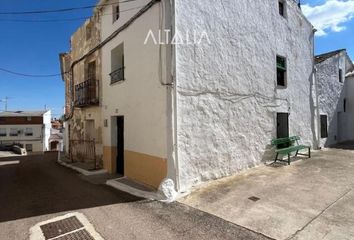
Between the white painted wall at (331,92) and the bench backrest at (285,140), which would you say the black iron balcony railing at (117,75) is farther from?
the white painted wall at (331,92)

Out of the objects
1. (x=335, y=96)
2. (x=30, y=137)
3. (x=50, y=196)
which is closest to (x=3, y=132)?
(x=30, y=137)

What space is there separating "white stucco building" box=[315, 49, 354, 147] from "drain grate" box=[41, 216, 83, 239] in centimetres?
1234

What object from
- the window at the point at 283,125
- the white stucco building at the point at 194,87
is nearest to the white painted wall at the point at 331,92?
the white stucco building at the point at 194,87

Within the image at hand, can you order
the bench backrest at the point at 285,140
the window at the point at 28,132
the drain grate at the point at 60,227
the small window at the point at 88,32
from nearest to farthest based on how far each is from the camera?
1. the drain grate at the point at 60,227
2. the bench backrest at the point at 285,140
3. the small window at the point at 88,32
4. the window at the point at 28,132

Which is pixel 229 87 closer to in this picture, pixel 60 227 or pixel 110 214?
pixel 110 214

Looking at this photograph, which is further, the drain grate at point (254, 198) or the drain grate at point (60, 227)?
the drain grate at point (254, 198)

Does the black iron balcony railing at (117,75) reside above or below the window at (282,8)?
below

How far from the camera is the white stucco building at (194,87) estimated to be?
21.5 feet

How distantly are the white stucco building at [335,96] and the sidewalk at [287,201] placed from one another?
5.94 metres

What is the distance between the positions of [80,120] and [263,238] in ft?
36.7

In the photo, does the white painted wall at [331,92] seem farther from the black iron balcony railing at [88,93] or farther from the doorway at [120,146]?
the black iron balcony railing at [88,93]

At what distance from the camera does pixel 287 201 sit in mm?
5496

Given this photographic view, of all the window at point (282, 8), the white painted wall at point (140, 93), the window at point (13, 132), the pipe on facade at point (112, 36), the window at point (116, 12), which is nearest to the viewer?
the white painted wall at point (140, 93)

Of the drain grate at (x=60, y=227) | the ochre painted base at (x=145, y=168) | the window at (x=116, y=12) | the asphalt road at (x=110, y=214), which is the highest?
the window at (x=116, y=12)
